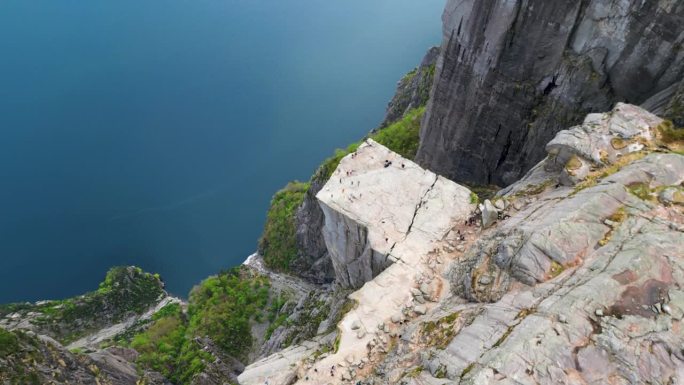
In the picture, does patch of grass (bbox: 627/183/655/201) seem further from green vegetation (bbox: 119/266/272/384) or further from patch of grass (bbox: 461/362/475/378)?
green vegetation (bbox: 119/266/272/384)

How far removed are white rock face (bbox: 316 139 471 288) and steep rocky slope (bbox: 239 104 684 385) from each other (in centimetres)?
8

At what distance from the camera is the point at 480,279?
18922mm

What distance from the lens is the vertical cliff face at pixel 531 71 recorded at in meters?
27.3

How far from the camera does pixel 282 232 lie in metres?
65.1

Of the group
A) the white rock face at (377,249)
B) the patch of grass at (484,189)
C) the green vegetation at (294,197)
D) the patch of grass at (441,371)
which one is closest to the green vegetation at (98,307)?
the green vegetation at (294,197)

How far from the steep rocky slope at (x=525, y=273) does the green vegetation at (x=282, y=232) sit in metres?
35.3

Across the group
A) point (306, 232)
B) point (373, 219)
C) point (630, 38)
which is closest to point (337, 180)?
point (373, 219)

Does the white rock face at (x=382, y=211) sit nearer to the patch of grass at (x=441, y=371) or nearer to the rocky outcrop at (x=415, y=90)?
the patch of grass at (x=441, y=371)

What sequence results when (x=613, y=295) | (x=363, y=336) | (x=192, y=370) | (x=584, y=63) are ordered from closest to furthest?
(x=613, y=295)
(x=363, y=336)
(x=584, y=63)
(x=192, y=370)

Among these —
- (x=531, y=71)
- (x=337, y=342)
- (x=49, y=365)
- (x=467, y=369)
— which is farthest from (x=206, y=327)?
(x=467, y=369)

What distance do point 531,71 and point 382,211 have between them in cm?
1751

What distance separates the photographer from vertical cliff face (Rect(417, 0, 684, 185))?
2727 centimetres

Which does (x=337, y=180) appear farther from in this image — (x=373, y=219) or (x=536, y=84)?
(x=536, y=84)

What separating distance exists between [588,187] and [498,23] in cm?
1709
